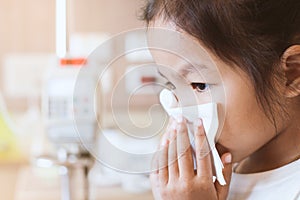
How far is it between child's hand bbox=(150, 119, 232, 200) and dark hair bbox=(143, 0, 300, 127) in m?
0.10

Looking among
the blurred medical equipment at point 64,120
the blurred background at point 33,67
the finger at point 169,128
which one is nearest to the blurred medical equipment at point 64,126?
the blurred medical equipment at point 64,120

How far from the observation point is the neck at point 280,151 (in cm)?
67

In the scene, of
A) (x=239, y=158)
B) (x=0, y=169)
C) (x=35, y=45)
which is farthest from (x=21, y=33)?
(x=239, y=158)

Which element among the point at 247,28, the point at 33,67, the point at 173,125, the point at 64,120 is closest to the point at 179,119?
the point at 173,125

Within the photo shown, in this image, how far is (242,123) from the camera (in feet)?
2.01

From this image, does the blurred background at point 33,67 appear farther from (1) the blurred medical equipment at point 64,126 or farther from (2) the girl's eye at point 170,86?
(2) the girl's eye at point 170,86

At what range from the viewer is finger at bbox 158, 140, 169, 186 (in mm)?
647

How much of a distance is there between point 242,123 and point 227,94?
0.04 meters

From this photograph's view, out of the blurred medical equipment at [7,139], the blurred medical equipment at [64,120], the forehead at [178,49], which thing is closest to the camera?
the forehead at [178,49]

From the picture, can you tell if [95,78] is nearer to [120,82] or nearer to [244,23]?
[120,82]

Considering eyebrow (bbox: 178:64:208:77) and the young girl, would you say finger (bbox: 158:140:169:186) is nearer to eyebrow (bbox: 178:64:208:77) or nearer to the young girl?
the young girl

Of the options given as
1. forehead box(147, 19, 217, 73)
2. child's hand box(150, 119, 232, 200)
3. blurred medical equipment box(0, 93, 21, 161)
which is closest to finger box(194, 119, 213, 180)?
child's hand box(150, 119, 232, 200)

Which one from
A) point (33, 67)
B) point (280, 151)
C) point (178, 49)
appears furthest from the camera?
point (33, 67)

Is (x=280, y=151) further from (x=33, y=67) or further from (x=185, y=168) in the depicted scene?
(x=33, y=67)
